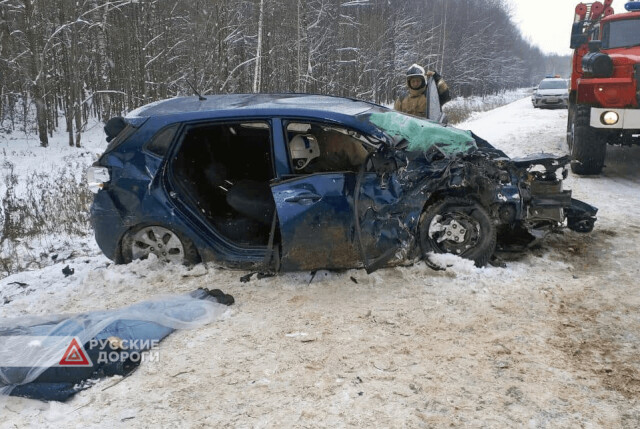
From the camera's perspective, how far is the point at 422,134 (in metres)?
4.20

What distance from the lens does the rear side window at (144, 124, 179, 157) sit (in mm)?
4285

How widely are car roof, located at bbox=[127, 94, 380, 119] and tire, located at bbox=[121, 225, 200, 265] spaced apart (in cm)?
108

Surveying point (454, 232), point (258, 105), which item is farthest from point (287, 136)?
point (454, 232)

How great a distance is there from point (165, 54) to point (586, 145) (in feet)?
77.3

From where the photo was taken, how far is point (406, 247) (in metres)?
4.04

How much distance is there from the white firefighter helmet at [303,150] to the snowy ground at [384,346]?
102 cm

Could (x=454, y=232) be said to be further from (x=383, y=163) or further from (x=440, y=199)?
(x=383, y=163)

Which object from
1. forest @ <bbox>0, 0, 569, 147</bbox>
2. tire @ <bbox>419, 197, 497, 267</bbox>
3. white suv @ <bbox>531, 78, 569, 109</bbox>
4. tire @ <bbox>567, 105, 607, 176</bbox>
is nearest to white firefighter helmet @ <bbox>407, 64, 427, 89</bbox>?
tire @ <bbox>567, 105, 607, 176</bbox>

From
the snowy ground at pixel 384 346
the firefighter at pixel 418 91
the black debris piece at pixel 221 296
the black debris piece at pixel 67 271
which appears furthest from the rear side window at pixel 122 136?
the firefighter at pixel 418 91

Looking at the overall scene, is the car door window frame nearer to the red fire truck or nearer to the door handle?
the door handle

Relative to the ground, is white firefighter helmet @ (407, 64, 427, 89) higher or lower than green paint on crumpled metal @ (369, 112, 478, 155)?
higher

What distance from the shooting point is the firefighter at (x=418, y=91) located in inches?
267

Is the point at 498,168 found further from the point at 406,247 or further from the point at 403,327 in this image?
the point at 403,327

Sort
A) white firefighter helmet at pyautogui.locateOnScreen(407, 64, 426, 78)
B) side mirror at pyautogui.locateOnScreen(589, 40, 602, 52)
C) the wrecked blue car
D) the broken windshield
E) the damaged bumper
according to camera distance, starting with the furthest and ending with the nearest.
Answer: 1. the broken windshield
2. side mirror at pyautogui.locateOnScreen(589, 40, 602, 52)
3. white firefighter helmet at pyautogui.locateOnScreen(407, 64, 426, 78)
4. the damaged bumper
5. the wrecked blue car
